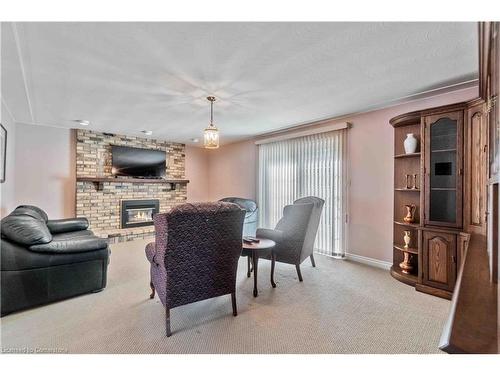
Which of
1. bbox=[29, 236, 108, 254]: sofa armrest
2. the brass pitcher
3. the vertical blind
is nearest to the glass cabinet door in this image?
the brass pitcher

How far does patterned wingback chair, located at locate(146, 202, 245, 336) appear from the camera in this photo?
192 cm

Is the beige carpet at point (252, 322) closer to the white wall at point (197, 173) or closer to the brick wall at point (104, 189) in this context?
the brick wall at point (104, 189)

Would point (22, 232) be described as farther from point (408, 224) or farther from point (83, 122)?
point (408, 224)

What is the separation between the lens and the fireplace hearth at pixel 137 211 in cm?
569

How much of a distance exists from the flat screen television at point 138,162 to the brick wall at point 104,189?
13cm

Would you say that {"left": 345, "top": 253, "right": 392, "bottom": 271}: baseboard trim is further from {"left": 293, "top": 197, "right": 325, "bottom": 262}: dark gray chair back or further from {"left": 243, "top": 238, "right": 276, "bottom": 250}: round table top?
{"left": 243, "top": 238, "right": 276, "bottom": 250}: round table top

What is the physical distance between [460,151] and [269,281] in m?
2.52

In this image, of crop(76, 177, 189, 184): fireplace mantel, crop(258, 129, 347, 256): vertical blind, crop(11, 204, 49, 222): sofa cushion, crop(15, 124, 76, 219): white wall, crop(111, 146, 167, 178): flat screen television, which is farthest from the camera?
crop(111, 146, 167, 178): flat screen television

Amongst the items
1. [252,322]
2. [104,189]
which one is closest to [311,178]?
[252,322]

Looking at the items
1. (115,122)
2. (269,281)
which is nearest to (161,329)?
(269,281)

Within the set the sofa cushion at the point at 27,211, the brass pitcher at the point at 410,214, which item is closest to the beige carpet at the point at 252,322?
the brass pitcher at the point at 410,214

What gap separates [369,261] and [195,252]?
288 centimetres

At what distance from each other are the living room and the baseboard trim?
0.03m

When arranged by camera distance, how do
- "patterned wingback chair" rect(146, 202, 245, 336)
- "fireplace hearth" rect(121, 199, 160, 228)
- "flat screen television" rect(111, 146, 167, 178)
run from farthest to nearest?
"fireplace hearth" rect(121, 199, 160, 228) → "flat screen television" rect(111, 146, 167, 178) → "patterned wingback chair" rect(146, 202, 245, 336)
